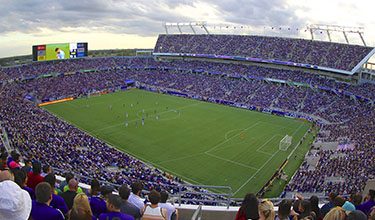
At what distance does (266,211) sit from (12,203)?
3.84 metres

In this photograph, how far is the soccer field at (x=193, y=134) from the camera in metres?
27.5

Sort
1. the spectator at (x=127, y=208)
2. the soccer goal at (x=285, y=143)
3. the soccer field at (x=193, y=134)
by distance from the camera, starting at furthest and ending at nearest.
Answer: the soccer goal at (x=285, y=143) → the soccer field at (x=193, y=134) → the spectator at (x=127, y=208)

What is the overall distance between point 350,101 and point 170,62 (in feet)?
157

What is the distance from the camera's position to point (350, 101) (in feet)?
160

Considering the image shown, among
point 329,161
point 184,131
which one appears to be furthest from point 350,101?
point 184,131

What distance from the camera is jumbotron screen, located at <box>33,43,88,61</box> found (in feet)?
209

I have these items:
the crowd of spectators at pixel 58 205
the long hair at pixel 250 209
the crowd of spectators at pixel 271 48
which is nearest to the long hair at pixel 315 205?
the long hair at pixel 250 209

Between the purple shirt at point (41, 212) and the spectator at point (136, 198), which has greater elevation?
the purple shirt at point (41, 212)

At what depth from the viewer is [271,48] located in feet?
223

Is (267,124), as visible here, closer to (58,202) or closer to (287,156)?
(287,156)

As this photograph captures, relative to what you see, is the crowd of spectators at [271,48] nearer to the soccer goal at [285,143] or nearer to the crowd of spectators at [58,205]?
the soccer goal at [285,143]

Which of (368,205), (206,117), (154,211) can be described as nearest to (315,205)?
(368,205)

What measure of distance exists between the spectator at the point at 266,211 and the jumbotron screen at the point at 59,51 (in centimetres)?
6915

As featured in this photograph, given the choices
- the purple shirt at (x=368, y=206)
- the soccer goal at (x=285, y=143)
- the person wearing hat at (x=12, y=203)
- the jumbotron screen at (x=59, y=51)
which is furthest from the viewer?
the jumbotron screen at (x=59, y=51)
